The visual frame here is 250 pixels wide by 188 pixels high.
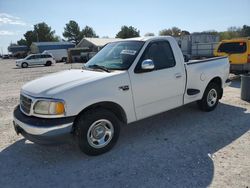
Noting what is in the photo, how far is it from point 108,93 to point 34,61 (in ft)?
92.5

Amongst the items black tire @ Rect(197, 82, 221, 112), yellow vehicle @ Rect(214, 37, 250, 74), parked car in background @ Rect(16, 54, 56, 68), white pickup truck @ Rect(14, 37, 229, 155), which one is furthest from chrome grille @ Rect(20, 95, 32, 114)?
parked car in background @ Rect(16, 54, 56, 68)

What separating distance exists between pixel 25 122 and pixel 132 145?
6.39 ft

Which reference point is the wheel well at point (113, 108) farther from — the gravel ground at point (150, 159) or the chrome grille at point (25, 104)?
the chrome grille at point (25, 104)

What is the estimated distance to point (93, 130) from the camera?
12.9 ft

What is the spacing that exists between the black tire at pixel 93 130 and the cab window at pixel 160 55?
1.27m

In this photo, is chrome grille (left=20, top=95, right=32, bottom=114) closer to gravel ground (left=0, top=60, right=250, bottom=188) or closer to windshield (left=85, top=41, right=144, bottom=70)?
gravel ground (left=0, top=60, right=250, bottom=188)

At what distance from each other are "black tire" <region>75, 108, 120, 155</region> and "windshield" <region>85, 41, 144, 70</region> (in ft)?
3.13

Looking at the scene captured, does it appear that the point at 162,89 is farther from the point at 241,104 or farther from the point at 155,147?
the point at 241,104

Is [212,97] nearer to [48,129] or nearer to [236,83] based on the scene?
[48,129]

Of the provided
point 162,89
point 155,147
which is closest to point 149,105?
point 162,89

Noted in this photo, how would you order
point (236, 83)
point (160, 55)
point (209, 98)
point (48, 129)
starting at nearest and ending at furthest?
point (48, 129) → point (160, 55) → point (209, 98) → point (236, 83)

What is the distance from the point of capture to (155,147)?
434 centimetres

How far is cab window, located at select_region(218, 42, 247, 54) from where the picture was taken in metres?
10.2

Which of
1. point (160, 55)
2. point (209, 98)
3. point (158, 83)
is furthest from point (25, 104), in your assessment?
point (209, 98)
